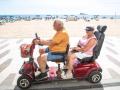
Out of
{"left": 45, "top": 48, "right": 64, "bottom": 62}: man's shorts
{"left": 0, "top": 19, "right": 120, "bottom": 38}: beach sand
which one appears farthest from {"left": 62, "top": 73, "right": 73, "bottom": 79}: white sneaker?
{"left": 0, "top": 19, "right": 120, "bottom": 38}: beach sand

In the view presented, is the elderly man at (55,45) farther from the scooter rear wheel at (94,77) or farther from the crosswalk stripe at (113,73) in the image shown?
the crosswalk stripe at (113,73)

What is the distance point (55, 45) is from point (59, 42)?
152 millimetres

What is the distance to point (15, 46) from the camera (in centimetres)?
1425

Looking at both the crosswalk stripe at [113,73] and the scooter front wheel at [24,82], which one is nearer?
the scooter front wheel at [24,82]

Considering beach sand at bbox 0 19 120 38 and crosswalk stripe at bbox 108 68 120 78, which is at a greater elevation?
crosswalk stripe at bbox 108 68 120 78

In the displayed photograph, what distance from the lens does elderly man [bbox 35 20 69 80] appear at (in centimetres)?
714

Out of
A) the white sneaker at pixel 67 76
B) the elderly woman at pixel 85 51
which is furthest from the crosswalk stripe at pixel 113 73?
the white sneaker at pixel 67 76

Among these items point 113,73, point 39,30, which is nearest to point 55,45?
point 113,73

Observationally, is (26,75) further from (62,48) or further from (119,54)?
(119,54)

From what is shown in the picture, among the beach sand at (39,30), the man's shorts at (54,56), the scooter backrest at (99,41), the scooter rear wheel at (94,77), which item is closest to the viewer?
the man's shorts at (54,56)

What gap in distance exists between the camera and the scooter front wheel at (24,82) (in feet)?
23.3

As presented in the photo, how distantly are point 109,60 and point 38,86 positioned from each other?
3.97 metres

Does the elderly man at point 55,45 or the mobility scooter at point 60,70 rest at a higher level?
the elderly man at point 55,45

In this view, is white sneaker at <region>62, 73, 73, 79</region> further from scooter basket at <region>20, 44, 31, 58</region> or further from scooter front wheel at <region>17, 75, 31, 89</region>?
scooter basket at <region>20, 44, 31, 58</region>
